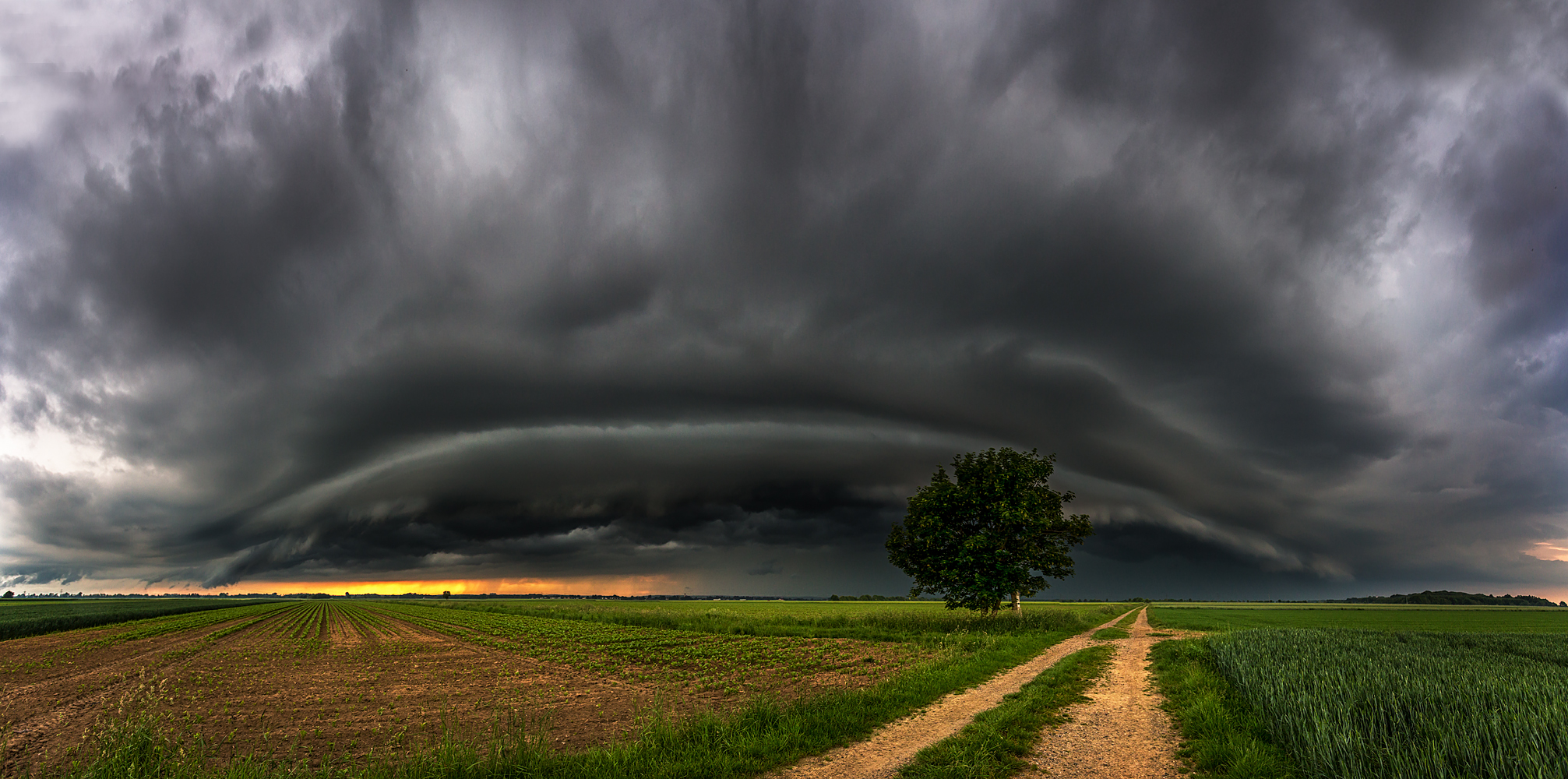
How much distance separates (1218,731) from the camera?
11.7m

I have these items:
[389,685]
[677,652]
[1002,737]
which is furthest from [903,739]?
[677,652]

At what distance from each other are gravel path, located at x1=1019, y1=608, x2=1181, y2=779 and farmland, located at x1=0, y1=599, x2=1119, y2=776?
360 centimetres

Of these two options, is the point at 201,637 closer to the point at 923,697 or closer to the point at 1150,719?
the point at 923,697

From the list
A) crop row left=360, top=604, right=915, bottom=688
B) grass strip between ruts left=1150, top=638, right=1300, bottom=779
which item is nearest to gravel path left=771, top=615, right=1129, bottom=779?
grass strip between ruts left=1150, top=638, right=1300, bottom=779

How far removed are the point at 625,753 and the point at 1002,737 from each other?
6777 mm

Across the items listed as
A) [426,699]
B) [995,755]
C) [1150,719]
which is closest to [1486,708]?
Result: [1150,719]

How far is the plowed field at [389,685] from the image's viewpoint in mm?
15359

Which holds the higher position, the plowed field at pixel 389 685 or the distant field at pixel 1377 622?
the plowed field at pixel 389 685

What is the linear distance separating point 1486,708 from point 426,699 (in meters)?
27.8

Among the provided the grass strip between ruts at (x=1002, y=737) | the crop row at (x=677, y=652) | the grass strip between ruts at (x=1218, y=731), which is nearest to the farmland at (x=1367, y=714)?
the grass strip between ruts at (x=1218, y=731)

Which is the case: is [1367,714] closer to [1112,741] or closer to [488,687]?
[1112,741]

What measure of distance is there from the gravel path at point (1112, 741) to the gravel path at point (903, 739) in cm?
187

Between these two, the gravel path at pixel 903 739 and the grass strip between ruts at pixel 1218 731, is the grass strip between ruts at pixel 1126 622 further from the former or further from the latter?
the gravel path at pixel 903 739

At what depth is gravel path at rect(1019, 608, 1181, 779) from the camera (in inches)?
395
